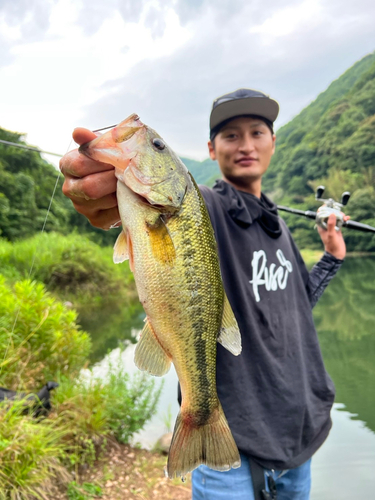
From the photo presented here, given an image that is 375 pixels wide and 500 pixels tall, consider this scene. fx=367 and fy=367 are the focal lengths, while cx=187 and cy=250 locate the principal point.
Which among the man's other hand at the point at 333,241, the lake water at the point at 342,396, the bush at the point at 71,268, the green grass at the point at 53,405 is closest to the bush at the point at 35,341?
the green grass at the point at 53,405

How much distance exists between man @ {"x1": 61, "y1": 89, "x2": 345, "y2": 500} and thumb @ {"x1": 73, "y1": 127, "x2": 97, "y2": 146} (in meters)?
0.11

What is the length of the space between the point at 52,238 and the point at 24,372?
10975mm

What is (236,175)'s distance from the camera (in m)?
2.48

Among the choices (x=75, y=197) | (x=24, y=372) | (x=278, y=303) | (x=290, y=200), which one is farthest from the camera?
(x=290, y=200)

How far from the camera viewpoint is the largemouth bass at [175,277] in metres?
1.27

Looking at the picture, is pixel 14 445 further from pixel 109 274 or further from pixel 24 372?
pixel 109 274

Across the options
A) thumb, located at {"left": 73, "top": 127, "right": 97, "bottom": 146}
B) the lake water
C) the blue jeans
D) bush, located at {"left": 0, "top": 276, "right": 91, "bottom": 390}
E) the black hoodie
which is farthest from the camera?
the lake water

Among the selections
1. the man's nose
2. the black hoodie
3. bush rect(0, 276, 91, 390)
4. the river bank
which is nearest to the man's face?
the man's nose

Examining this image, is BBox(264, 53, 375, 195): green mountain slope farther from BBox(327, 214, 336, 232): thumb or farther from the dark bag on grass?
the dark bag on grass

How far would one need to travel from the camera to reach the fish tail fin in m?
1.35

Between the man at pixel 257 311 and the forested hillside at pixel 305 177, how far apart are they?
15660mm

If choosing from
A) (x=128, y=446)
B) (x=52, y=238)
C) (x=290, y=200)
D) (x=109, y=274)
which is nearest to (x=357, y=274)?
(x=109, y=274)

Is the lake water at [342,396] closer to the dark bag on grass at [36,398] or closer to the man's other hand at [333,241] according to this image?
the dark bag on grass at [36,398]

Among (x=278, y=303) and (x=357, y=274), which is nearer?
(x=278, y=303)
